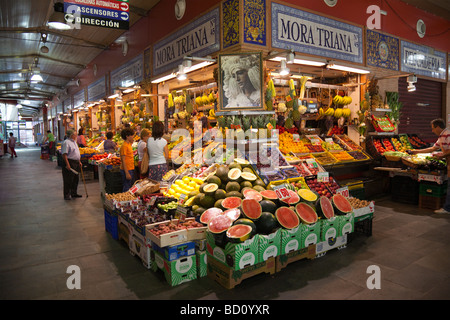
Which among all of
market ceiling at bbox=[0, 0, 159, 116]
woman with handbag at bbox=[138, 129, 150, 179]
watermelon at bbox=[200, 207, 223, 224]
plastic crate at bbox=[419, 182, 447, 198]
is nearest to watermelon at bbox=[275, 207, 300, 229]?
watermelon at bbox=[200, 207, 223, 224]

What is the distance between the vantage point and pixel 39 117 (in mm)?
41562

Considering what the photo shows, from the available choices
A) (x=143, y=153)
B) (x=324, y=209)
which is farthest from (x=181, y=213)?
(x=143, y=153)

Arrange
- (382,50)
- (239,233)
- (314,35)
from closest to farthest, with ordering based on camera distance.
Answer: (239,233) < (314,35) < (382,50)

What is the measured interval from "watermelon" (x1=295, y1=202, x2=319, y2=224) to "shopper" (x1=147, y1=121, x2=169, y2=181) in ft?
9.78

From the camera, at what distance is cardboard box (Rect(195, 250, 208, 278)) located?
3.50 meters

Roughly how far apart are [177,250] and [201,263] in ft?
1.17

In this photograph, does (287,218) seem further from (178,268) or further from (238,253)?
(178,268)

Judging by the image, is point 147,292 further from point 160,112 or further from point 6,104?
point 6,104

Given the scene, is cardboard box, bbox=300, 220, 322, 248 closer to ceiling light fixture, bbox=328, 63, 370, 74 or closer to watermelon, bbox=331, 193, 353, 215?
watermelon, bbox=331, 193, 353, 215

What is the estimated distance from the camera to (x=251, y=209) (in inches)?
144

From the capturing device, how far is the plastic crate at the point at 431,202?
20.1 feet

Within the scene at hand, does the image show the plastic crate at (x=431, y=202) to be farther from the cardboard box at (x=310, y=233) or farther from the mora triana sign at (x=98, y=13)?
the mora triana sign at (x=98, y=13)

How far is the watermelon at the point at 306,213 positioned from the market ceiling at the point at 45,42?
7.44 m

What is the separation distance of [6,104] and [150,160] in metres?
30.5
